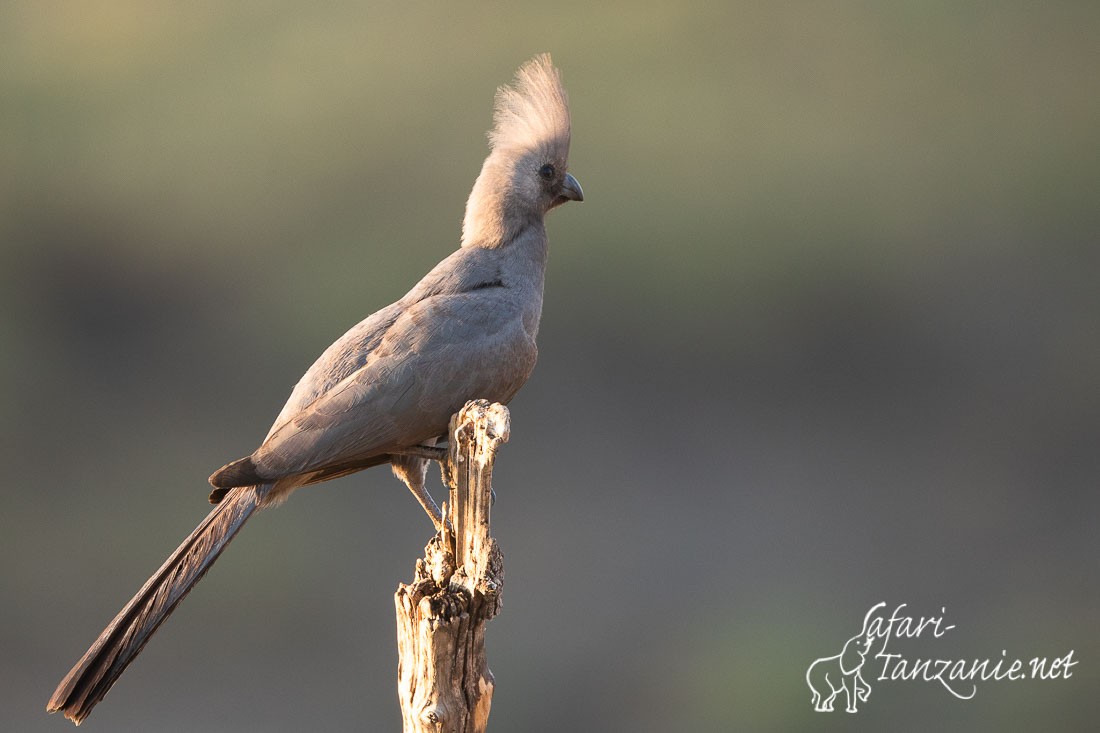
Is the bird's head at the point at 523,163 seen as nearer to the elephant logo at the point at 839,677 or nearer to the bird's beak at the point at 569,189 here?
the bird's beak at the point at 569,189

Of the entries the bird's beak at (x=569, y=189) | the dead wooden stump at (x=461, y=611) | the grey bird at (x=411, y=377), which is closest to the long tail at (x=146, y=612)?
the grey bird at (x=411, y=377)

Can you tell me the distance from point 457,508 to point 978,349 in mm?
9323

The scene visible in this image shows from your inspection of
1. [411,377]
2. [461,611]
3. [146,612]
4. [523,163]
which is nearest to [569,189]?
Answer: [523,163]

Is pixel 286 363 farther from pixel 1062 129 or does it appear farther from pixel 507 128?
pixel 1062 129

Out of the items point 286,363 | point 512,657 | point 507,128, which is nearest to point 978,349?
point 512,657

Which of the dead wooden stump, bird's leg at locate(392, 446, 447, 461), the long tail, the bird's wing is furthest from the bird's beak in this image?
the long tail

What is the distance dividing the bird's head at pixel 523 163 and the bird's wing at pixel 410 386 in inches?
21.4

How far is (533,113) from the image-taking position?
5.37 meters

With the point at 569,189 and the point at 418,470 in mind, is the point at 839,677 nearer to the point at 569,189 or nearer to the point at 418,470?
the point at 569,189

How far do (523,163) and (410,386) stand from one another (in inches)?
51.9

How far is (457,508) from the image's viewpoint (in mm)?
3875

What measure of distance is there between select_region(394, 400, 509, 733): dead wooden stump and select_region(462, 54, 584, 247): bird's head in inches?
56.6

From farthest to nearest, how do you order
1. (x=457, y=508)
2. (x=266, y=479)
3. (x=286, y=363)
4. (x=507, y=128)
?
(x=286, y=363)
(x=507, y=128)
(x=266, y=479)
(x=457, y=508)

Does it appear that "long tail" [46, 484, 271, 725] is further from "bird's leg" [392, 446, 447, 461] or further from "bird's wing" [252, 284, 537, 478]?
"bird's leg" [392, 446, 447, 461]
